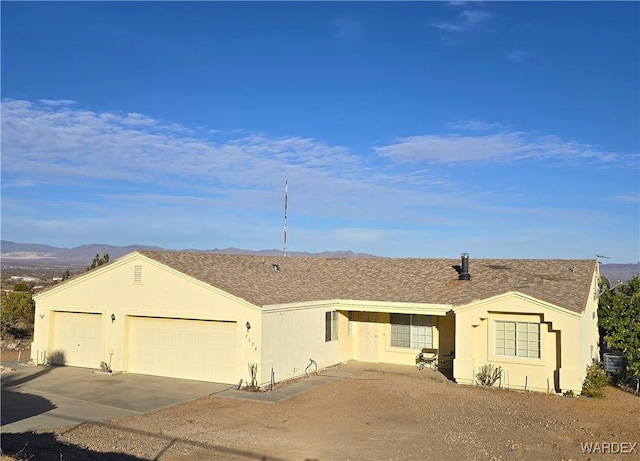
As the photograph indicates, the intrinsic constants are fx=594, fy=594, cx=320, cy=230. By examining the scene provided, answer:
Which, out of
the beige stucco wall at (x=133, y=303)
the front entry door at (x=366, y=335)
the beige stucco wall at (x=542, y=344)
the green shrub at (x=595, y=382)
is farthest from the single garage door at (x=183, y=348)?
the green shrub at (x=595, y=382)

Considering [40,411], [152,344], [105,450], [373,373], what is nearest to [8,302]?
[152,344]

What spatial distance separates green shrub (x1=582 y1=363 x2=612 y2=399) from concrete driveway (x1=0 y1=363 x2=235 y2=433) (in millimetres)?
11038

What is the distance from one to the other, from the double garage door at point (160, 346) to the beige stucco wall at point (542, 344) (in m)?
7.62

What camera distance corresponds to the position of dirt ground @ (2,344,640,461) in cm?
1153

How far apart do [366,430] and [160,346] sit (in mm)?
9685

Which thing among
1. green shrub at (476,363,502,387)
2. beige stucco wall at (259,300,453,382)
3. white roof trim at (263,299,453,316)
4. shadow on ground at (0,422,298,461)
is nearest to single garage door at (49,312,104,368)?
beige stucco wall at (259,300,453,382)

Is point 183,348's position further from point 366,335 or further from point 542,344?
point 542,344

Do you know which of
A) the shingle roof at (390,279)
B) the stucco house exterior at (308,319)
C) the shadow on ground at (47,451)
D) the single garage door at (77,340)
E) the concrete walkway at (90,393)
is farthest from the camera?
the single garage door at (77,340)

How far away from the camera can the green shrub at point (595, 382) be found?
17.8 metres

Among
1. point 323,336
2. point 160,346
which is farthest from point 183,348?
point 323,336

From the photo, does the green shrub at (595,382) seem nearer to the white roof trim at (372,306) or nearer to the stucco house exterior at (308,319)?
the stucco house exterior at (308,319)

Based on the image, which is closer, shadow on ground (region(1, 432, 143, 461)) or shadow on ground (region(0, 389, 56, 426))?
shadow on ground (region(1, 432, 143, 461))

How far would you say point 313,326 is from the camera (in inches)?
849

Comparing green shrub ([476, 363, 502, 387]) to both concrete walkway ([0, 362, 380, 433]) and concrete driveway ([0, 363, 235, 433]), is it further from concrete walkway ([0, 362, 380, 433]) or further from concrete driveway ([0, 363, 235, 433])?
concrete driveway ([0, 363, 235, 433])
